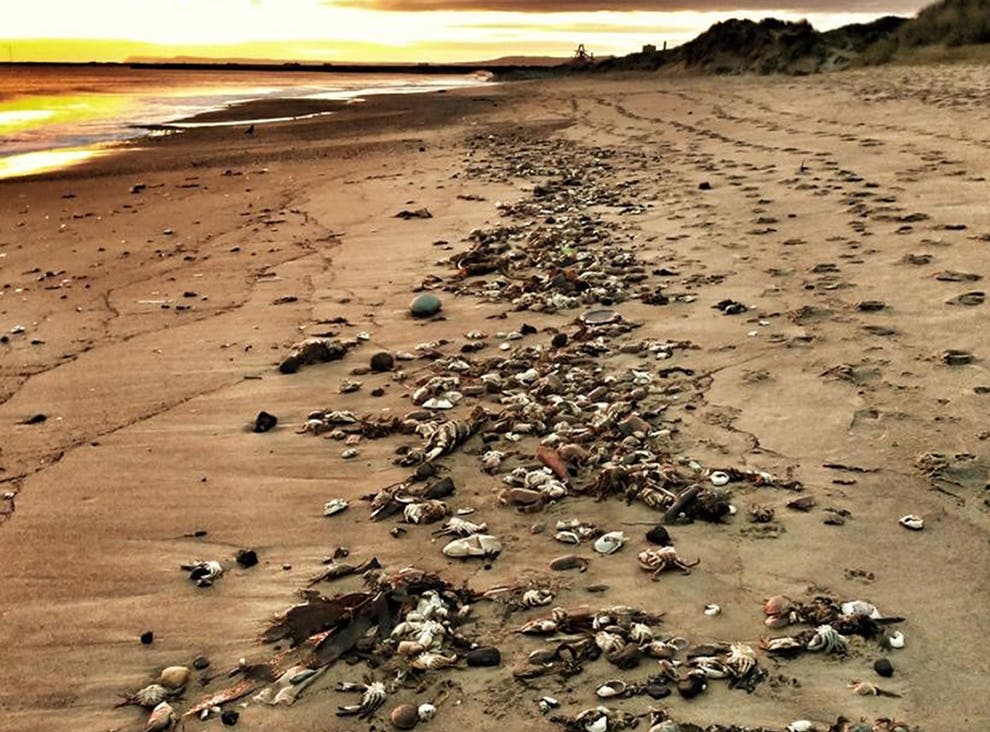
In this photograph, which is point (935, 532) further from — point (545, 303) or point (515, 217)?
point (515, 217)

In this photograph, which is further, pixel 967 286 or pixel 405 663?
pixel 967 286

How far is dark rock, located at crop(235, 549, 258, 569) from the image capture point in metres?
3.86

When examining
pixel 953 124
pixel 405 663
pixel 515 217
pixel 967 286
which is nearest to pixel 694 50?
pixel 953 124

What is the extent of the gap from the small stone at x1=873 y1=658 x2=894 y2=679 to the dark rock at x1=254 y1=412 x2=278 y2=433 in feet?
11.9

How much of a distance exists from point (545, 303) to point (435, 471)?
9.35 ft

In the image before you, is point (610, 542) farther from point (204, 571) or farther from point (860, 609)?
point (204, 571)

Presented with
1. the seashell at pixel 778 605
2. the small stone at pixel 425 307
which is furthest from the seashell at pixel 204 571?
the small stone at pixel 425 307

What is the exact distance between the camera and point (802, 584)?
3.34 metres

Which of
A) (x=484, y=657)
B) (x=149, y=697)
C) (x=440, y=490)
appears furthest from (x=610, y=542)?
(x=149, y=697)

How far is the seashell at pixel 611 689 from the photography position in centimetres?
286

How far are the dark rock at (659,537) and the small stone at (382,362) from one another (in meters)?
2.86

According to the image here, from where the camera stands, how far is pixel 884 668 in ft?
9.31

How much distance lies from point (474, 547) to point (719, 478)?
4.04ft

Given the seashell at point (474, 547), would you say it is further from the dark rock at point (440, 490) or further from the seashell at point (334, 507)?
the seashell at point (334, 507)
